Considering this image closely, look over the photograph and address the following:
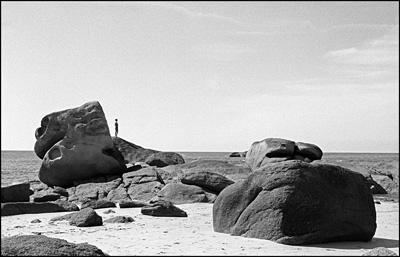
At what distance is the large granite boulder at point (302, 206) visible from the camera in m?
7.50

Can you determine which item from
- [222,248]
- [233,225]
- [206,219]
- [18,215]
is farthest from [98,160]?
[222,248]

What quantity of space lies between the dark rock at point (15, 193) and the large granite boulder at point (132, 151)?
10.1 metres

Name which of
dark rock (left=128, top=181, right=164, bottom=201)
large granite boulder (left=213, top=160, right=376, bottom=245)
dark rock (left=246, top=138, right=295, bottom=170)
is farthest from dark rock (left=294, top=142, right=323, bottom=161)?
large granite boulder (left=213, top=160, right=376, bottom=245)

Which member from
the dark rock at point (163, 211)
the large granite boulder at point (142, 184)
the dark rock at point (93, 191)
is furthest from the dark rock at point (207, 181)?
the dark rock at point (163, 211)

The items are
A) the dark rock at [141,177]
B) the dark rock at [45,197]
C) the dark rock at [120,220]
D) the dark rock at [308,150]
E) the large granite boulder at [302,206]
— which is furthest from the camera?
the dark rock at [308,150]

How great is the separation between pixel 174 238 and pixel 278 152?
42.1 ft

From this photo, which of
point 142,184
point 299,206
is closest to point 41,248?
point 299,206

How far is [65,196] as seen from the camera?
50.2ft

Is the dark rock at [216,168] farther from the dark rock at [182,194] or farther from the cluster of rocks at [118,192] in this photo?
the dark rock at [182,194]

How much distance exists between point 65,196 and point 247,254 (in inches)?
411

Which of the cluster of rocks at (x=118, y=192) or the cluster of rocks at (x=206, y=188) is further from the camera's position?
the cluster of rocks at (x=118, y=192)

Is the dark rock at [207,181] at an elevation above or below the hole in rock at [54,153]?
below

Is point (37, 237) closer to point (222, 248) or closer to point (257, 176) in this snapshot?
point (222, 248)

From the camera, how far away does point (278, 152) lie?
784 inches
